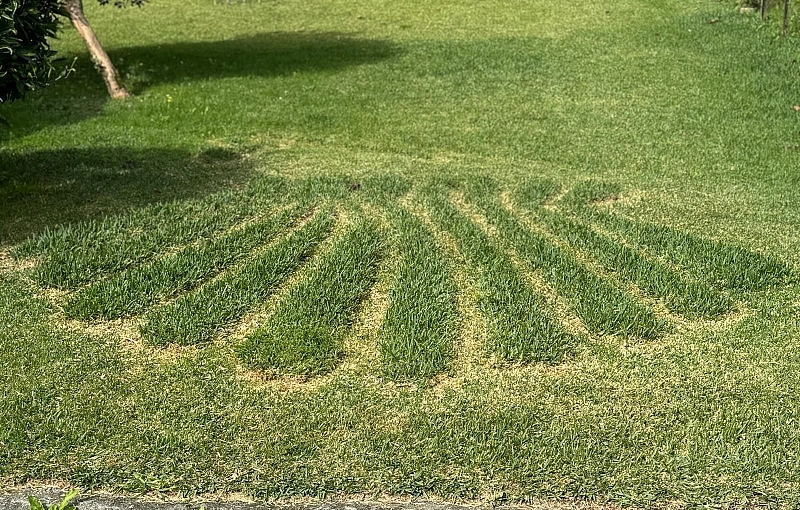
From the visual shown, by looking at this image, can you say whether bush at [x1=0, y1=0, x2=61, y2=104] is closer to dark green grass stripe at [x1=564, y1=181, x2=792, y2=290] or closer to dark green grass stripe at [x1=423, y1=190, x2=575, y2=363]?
dark green grass stripe at [x1=423, y1=190, x2=575, y2=363]

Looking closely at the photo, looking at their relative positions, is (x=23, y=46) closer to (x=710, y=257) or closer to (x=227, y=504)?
(x=227, y=504)

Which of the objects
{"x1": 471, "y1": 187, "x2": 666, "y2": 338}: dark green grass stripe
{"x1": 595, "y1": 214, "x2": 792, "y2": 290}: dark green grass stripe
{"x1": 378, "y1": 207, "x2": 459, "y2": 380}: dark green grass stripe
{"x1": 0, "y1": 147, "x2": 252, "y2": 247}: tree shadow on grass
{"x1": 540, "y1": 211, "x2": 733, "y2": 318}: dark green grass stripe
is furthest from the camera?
{"x1": 0, "y1": 147, "x2": 252, "y2": 247}: tree shadow on grass

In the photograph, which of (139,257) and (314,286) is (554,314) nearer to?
(314,286)

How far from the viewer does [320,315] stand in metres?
4.95

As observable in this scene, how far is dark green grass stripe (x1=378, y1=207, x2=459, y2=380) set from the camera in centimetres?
446

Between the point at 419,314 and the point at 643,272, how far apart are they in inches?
65.4

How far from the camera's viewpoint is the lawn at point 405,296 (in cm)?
370

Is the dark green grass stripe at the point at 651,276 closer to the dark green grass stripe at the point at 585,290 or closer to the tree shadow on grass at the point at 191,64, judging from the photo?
the dark green grass stripe at the point at 585,290

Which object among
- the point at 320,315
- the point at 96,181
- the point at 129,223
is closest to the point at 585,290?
the point at 320,315

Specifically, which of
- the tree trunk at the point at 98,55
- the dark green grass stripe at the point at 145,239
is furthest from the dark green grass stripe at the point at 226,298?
the tree trunk at the point at 98,55

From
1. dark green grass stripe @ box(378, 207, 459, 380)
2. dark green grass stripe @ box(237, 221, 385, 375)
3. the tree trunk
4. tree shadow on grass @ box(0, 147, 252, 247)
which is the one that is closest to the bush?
tree shadow on grass @ box(0, 147, 252, 247)

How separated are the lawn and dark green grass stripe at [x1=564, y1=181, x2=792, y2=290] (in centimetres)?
3

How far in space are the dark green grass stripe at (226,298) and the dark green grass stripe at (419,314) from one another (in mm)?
749

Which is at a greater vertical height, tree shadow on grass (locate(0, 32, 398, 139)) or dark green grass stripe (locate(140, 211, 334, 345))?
tree shadow on grass (locate(0, 32, 398, 139))
